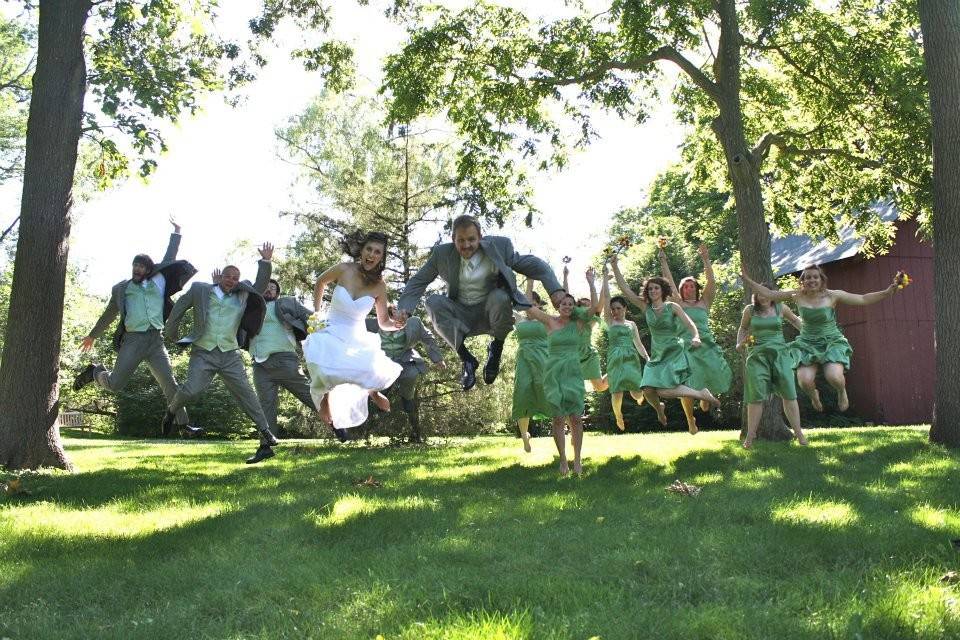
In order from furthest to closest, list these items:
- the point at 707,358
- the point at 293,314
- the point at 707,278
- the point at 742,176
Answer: the point at 742,176
the point at 707,358
the point at 293,314
the point at 707,278

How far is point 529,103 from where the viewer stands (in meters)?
16.5

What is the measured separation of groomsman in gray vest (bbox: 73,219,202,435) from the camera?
10.8 meters

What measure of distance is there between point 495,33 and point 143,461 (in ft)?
32.2

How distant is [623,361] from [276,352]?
16.9 feet

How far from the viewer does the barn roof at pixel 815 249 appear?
86.9 feet

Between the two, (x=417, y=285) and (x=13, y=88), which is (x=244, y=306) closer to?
(x=417, y=285)

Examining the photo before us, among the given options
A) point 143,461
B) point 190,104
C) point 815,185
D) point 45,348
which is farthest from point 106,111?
point 815,185

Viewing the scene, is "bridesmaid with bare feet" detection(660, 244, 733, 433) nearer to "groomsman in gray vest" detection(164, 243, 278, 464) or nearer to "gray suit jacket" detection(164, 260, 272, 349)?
"gray suit jacket" detection(164, 260, 272, 349)

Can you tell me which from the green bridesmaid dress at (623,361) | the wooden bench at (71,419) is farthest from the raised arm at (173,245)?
the wooden bench at (71,419)

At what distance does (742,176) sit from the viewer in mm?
14930

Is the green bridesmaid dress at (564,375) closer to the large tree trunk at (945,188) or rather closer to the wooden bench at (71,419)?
the large tree trunk at (945,188)

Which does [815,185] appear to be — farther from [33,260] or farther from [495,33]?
[33,260]

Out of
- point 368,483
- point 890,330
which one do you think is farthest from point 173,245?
point 890,330

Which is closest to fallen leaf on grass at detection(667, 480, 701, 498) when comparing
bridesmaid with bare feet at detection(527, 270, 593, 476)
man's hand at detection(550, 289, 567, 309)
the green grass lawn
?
the green grass lawn
